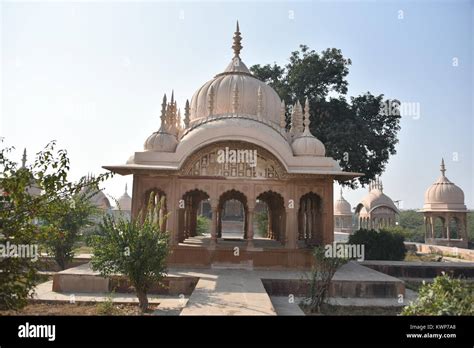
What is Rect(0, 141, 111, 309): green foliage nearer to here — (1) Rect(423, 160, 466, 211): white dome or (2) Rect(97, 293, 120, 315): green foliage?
(2) Rect(97, 293, 120, 315): green foliage

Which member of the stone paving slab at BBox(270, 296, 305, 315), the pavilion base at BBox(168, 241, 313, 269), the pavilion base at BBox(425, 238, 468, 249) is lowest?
the pavilion base at BBox(425, 238, 468, 249)

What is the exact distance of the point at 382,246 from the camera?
17.4 metres

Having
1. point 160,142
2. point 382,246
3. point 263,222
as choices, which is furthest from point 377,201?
point 160,142

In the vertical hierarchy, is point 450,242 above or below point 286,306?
below

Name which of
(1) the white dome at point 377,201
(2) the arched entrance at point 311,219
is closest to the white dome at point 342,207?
(1) the white dome at point 377,201

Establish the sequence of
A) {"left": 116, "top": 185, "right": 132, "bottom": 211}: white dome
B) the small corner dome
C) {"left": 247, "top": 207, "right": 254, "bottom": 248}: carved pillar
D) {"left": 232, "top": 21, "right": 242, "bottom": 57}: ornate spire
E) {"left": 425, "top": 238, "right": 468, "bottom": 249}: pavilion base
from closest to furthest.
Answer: {"left": 247, "top": 207, "right": 254, "bottom": 248}: carved pillar → {"left": 232, "top": 21, "right": 242, "bottom": 57}: ornate spire → {"left": 425, "top": 238, "right": 468, "bottom": 249}: pavilion base → {"left": 116, "top": 185, "right": 132, "bottom": 211}: white dome → the small corner dome

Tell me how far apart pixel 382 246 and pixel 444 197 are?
14657mm

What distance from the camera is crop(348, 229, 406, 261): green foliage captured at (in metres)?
17.2

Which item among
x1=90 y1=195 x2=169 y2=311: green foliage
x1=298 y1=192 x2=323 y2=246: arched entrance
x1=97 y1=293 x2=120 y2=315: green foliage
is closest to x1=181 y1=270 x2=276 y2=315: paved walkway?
x1=90 y1=195 x2=169 y2=311: green foliage

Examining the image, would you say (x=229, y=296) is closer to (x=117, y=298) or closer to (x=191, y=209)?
(x=117, y=298)

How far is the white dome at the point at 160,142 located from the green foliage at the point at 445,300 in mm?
9338

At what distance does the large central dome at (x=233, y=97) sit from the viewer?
1422 cm

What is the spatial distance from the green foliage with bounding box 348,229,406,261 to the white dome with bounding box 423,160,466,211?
13239 mm
